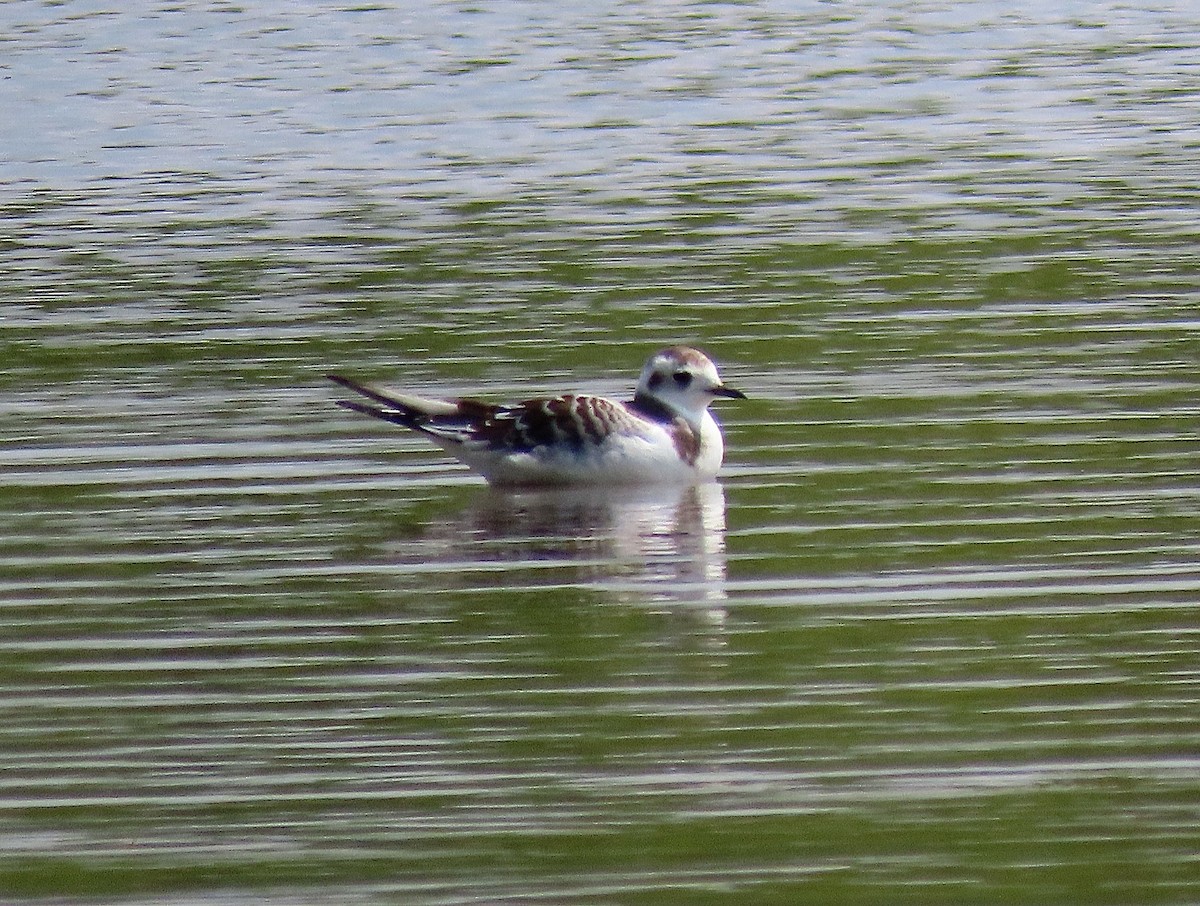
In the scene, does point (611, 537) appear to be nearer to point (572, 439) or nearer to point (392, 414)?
point (572, 439)

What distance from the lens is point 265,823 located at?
25.0 ft

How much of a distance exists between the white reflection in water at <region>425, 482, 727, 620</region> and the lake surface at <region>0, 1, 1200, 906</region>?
0.04 metres

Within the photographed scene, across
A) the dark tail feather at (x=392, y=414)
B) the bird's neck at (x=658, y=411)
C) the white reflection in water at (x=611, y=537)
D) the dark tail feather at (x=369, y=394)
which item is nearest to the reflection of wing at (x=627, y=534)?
the white reflection in water at (x=611, y=537)

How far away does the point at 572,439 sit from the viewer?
41.7 ft

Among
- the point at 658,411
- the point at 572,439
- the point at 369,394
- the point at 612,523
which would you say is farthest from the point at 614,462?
the point at 369,394

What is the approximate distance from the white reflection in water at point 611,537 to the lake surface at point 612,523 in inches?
1.5

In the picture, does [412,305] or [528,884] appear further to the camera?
[412,305]

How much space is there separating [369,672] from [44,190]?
47.0ft

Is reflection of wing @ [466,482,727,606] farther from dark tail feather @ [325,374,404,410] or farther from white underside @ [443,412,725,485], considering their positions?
dark tail feather @ [325,374,404,410]

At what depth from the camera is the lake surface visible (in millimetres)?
7461

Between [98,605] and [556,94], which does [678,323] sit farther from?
[556,94]

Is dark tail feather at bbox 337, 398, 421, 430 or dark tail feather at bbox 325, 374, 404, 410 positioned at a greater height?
dark tail feather at bbox 325, 374, 404, 410

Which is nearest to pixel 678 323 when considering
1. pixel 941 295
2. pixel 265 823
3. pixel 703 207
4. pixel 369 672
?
pixel 941 295

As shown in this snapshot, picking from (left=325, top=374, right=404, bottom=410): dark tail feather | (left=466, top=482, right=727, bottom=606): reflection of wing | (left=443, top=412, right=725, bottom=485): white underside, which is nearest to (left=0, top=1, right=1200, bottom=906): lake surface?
(left=466, top=482, right=727, bottom=606): reflection of wing
